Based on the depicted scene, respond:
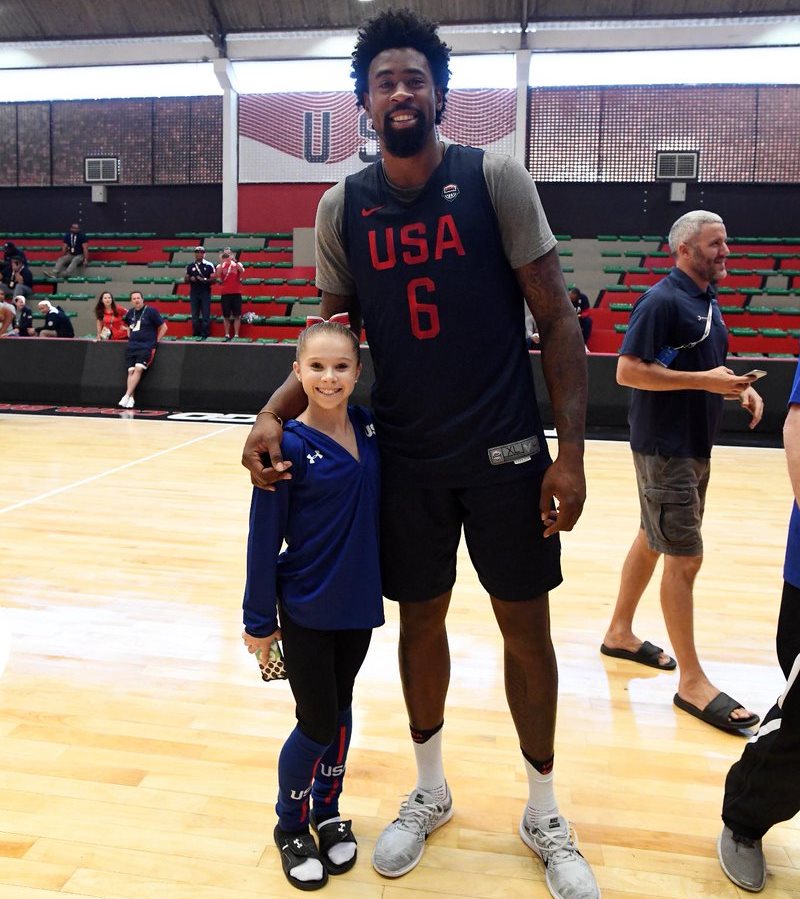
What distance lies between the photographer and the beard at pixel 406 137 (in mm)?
1558

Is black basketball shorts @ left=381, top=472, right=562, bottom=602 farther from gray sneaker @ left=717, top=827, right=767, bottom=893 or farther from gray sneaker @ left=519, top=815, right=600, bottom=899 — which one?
gray sneaker @ left=717, top=827, right=767, bottom=893

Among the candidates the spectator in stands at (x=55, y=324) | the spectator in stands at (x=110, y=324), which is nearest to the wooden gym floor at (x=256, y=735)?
the spectator in stands at (x=110, y=324)

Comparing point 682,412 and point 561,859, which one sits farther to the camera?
point 682,412

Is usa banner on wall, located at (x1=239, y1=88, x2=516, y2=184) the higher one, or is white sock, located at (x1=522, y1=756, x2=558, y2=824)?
usa banner on wall, located at (x1=239, y1=88, x2=516, y2=184)

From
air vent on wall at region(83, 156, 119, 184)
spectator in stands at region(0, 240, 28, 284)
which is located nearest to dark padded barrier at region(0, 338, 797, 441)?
spectator in stands at region(0, 240, 28, 284)

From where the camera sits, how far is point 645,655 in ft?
9.54

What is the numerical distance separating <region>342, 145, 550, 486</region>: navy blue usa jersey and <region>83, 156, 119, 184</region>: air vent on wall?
17.6 metres

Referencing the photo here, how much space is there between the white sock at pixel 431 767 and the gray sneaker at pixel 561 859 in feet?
0.70

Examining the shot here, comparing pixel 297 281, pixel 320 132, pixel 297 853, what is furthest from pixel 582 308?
pixel 297 853

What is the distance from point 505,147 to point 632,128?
7.92ft

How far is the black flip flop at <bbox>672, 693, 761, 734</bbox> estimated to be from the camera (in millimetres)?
2402

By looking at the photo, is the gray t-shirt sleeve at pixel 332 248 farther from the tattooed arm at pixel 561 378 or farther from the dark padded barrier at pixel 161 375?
the dark padded barrier at pixel 161 375

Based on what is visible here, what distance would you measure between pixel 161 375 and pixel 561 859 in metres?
8.68

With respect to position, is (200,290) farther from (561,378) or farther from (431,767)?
(561,378)
